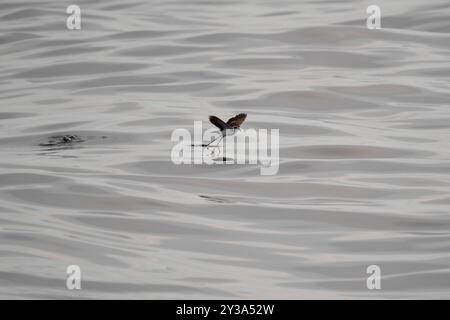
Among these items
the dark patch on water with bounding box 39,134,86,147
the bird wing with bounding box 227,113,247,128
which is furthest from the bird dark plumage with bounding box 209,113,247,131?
the dark patch on water with bounding box 39,134,86,147

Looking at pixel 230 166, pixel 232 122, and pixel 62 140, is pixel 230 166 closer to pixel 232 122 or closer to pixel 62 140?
pixel 232 122

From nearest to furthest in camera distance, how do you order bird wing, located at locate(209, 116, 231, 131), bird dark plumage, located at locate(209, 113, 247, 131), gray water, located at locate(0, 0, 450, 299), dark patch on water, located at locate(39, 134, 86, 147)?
gray water, located at locate(0, 0, 450, 299)
bird wing, located at locate(209, 116, 231, 131)
bird dark plumage, located at locate(209, 113, 247, 131)
dark patch on water, located at locate(39, 134, 86, 147)

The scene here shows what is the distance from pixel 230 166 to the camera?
7434 millimetres

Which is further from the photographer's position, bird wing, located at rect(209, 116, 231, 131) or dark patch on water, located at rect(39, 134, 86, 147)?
dark patch on water, located at rect(39, 134, 86, 147)

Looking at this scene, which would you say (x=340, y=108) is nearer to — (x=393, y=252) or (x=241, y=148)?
(x=241, y=148)

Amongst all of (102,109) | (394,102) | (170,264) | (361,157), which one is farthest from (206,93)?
(170,264)

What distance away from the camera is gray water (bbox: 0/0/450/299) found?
5637 mm

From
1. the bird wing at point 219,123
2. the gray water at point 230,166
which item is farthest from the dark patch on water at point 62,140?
the bird wing at point 219,123

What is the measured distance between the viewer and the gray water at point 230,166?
5.64 meters

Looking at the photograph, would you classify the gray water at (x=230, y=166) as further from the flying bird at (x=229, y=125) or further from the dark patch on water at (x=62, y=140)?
the flying bird at (x=229, y=125)

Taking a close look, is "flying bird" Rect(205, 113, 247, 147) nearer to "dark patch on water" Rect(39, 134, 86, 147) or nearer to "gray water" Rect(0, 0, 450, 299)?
"gray water" Rect(0, 0, 450, 299)

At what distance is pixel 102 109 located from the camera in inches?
359

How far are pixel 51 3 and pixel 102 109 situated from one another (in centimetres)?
543

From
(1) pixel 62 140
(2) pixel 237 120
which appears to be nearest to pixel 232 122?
(2) pixel 237 120
